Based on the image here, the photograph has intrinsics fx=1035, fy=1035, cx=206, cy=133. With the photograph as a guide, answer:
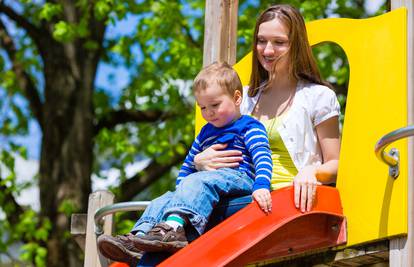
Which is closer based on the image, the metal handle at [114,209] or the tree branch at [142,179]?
the metal handle at [114,209]

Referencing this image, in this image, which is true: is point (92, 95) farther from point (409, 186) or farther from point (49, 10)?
point (409, 186)

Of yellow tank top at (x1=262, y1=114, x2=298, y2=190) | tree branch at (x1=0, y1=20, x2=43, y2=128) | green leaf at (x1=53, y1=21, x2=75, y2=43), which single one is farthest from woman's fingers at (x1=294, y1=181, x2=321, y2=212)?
tree branch at (x1=0, y1=20, x2=43, y2=128)

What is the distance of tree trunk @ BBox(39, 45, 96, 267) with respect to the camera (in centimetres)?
1195

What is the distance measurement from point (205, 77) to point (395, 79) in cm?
98

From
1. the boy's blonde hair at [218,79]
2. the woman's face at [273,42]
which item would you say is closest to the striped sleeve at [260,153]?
the boy's blonde hair at [218,79]

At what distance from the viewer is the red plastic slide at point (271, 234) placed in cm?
459

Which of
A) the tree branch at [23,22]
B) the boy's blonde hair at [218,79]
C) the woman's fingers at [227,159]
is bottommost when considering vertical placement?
the woman's fingers at [227,159]

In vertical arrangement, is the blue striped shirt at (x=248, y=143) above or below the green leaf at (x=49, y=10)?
below

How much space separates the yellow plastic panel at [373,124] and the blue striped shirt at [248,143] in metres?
0.55

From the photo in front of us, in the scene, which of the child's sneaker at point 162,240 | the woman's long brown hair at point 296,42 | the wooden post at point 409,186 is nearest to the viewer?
the child's sneaker at point 162,240

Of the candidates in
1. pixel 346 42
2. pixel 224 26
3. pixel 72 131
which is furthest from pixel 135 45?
pixel 346 42

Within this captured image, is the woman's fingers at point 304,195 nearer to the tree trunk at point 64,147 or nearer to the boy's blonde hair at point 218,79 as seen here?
the boy's blonde hair at point 218,79

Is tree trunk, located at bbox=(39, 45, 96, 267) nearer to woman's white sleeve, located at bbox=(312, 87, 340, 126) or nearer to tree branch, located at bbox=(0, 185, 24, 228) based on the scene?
tree branch, located at bbox=(0, 185, 24, 228)

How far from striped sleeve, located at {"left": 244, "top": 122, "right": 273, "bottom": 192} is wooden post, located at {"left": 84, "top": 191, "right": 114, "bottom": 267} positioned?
1974 mm
